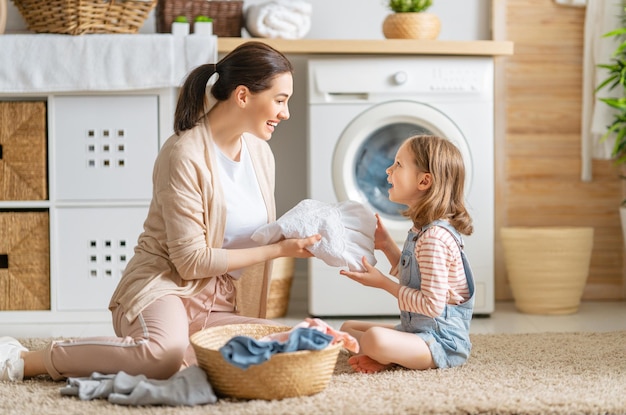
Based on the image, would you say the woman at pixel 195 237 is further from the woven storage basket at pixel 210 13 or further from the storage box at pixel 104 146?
the woven storage basket at pixel 210 13

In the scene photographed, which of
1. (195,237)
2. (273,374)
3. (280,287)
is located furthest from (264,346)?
(280,287)

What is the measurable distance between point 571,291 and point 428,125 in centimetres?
81

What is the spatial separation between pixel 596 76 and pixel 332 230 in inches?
67.8

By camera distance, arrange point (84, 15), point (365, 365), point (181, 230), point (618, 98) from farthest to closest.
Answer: point (618, 98), point (84, 15), point (365, 365), point (181, 230)

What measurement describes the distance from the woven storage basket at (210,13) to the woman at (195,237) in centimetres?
111

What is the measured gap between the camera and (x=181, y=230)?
2164mm

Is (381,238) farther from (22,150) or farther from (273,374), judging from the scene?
(22,150)

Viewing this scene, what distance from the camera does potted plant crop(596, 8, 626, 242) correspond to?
11.0 feet

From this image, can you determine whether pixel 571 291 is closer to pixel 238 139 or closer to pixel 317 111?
pixel 317 111

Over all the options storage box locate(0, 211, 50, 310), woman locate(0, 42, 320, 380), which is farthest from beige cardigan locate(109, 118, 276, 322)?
storage box locate(0, 211, 50, 310)

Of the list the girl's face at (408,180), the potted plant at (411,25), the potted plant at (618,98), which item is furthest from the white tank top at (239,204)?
the potted plant at (618,98)

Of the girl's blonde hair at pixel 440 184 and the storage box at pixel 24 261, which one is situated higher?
the girl's blonde hair at pixel 440 184

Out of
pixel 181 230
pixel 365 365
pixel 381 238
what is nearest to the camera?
pixel 181 230

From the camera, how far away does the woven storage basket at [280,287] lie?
3273 millimetres
